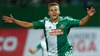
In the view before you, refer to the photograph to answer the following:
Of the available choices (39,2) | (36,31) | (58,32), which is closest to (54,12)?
(58,32)

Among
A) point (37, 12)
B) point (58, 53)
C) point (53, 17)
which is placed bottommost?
point (58, 53)

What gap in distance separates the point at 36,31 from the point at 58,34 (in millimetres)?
7621

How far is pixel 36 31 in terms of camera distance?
1825 centimetres

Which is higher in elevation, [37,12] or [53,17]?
[37,12]

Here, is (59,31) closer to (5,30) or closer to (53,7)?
(53,7)

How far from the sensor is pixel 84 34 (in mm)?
18047

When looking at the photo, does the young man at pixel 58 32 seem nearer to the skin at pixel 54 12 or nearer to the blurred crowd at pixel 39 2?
the skin at pixel 54 12

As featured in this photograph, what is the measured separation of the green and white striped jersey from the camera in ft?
35.0

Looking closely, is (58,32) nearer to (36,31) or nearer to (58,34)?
(58,34)

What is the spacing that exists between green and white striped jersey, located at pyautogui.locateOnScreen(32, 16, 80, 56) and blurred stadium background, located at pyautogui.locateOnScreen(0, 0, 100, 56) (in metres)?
6.76

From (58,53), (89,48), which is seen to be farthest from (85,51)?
(58,53)

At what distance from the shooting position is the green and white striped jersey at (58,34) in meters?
10.7

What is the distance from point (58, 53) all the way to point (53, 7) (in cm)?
96

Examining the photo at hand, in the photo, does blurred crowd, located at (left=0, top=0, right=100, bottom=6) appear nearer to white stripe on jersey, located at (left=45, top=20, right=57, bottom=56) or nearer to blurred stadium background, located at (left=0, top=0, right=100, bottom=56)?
blurred stadium background, located at (left=0, top=0, right=100, bottom=56)
